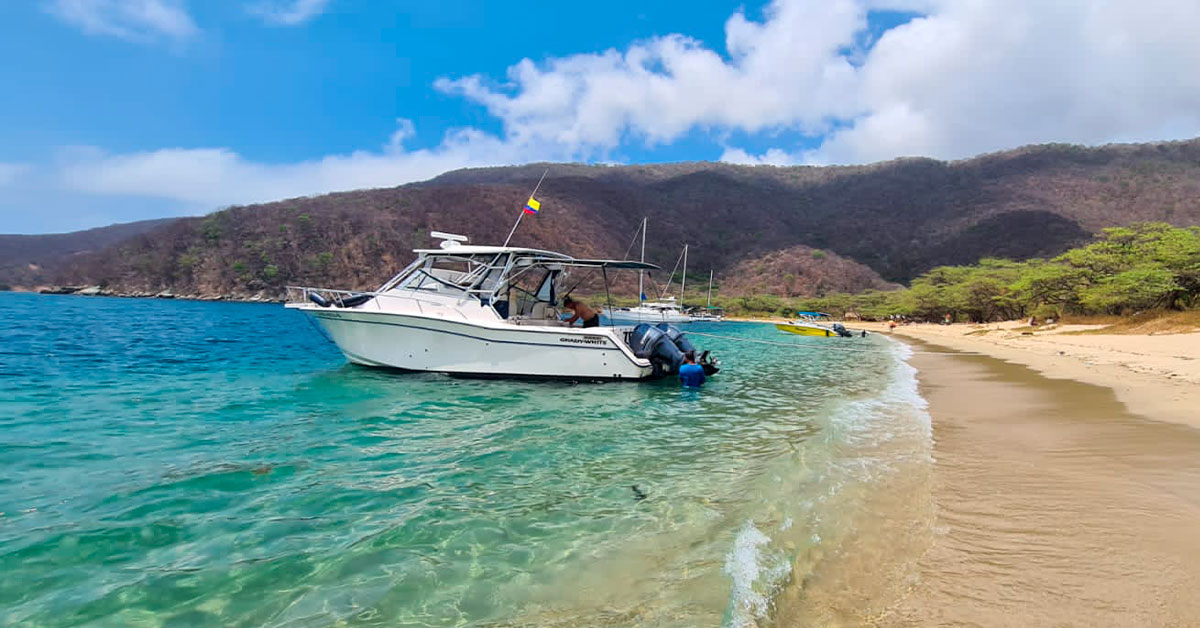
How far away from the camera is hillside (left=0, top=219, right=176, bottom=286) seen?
125 meters

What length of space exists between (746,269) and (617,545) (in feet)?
365

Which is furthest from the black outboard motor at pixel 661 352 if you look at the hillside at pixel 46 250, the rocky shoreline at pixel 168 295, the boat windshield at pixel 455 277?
the hillside at pixel 46 250

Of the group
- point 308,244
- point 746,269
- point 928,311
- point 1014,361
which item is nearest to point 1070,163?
point 746,269

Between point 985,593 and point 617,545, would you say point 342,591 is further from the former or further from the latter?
point 985,593

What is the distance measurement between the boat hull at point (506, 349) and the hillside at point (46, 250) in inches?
5417

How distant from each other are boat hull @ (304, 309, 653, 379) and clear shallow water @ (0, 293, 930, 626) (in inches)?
79.4

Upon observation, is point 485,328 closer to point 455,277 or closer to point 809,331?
point 455,277

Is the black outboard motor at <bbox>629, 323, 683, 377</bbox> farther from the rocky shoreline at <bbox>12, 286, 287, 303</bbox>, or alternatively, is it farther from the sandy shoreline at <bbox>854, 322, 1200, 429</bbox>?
the rocky shoreline at <bbox>12, 286, 287, 303</bbox>

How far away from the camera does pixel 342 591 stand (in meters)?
3.50

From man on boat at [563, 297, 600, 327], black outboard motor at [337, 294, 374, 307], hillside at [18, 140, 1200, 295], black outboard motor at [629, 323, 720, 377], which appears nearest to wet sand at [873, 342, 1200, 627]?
black outboard motor at [629, 323, 720, 377]

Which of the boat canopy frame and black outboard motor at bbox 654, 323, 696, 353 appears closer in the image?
the boat canopy frame

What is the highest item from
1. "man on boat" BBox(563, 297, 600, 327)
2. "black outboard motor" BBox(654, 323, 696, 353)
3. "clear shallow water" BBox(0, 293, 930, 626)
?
"man on boat" BBox(563, 297, 600, 327)

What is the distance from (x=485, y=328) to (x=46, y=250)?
215065 mm

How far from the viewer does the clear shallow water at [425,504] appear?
341cm
